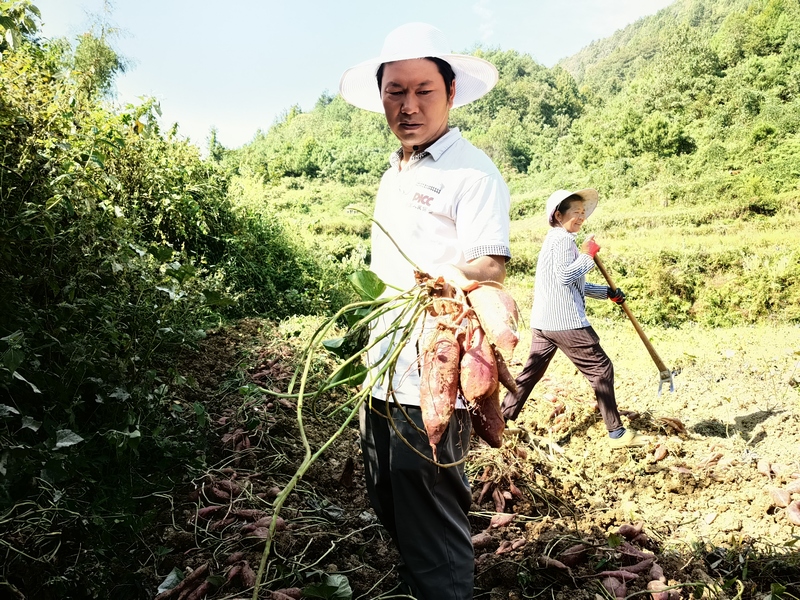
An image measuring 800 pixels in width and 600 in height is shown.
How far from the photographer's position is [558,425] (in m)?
3.25

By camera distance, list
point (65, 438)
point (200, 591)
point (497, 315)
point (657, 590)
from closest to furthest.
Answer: point (497, 315), point (65, 438), point (200, 591), point (657, 590)

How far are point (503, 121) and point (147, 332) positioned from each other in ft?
43.7

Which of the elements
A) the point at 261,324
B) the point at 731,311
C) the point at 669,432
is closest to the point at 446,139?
the point at 669,432

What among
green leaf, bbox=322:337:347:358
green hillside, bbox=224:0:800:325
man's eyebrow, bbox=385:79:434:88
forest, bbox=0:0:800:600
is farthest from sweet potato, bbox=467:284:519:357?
green hillside, bbox=224:0:800:325

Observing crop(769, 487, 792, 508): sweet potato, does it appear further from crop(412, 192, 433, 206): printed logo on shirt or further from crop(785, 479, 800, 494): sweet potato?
crop(412, 192, 433, 206): printed logo on shirt

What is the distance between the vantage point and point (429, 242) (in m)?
1.29

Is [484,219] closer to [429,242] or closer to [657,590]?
[429,242]

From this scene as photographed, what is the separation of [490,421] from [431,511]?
33 cm

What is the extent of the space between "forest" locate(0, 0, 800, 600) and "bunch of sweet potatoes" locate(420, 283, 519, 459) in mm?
431

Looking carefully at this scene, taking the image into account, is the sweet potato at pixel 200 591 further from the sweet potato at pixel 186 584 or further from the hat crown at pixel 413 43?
the hat crown at pixel 413 43

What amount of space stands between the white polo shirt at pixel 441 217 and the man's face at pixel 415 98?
40 mm

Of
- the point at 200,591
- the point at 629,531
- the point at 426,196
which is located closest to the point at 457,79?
the point at 426,196

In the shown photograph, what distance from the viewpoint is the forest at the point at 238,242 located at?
1.69m

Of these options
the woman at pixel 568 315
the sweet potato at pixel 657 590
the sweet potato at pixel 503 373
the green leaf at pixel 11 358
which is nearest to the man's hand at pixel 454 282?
the sweet potato at pixel 503 373
